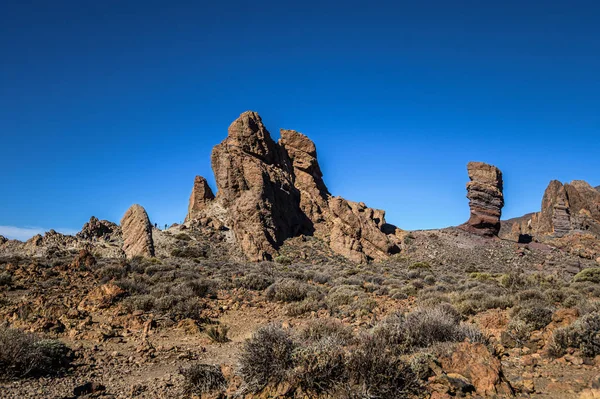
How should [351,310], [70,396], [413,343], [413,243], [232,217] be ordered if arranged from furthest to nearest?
[413,243]
[232,217]
[351,310]
[413,343]
[70,396]

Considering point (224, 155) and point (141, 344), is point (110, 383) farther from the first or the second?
point (224, 155)

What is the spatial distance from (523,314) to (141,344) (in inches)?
344

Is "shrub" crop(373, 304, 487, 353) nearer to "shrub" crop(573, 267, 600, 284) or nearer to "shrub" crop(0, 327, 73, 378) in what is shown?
"shrub" crop(0, 327, 73, 378)

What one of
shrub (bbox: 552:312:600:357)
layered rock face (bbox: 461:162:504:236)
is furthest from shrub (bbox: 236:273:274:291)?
layered rock face (bbox: 461:162:504:236)

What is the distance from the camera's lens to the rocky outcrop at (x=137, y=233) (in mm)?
30500

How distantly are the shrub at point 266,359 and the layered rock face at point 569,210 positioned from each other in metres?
65.5

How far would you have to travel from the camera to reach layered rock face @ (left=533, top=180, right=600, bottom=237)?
58000mm

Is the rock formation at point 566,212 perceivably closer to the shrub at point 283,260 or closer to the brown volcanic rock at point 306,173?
the brown volcanic rock at point 306,173

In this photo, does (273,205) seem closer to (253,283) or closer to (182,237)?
(182,237)

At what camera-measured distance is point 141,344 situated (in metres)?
8.33

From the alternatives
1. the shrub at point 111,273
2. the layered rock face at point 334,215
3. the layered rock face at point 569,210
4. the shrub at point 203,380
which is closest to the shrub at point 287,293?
the shrub at point 111,273

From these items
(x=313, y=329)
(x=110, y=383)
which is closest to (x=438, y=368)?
(x=313, y=329)

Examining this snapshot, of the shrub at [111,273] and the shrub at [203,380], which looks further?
the shrub at [111,273]

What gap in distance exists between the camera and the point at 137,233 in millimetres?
32219
